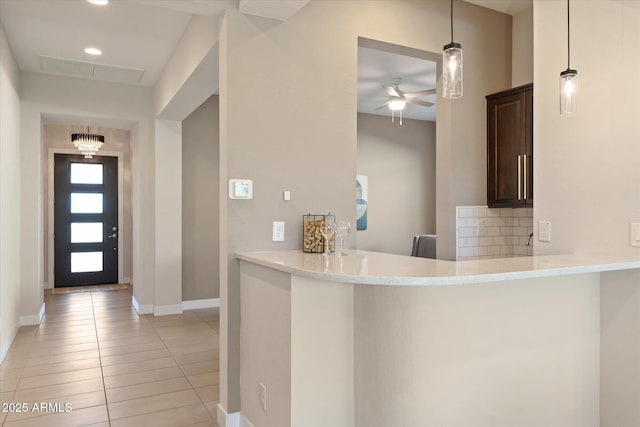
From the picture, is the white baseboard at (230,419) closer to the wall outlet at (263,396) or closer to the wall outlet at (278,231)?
the wall outlet at (263,396)

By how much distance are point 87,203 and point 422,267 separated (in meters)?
7.48

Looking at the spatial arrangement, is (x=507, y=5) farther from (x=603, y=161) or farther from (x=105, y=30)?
(x=105, y=30)

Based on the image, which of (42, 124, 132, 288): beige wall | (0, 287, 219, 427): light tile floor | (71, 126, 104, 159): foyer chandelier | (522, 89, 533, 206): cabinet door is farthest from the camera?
(42, 124, 132, 288): beige wall

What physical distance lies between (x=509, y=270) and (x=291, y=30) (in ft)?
6.34

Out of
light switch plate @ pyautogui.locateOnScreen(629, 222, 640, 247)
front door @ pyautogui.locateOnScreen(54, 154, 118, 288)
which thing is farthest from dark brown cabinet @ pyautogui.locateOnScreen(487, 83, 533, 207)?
front door @ pyautogui.locateOnScreen(54, 154, 118, 288)

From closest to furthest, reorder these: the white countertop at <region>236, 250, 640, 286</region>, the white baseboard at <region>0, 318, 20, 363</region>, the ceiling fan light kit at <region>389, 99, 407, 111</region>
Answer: the white countertop at <region>236, 250, 640, 286</region>, the white baseboard at <region>0, 318, 20, 363</region>, the ceiling fan light kit at <region>389, 99, 407, 111</region>

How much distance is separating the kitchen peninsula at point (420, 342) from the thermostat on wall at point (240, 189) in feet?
1.48

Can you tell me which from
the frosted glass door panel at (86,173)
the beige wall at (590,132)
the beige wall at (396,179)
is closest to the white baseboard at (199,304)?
the beige wall at (396,179)

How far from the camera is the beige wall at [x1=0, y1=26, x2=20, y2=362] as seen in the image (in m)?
3.84

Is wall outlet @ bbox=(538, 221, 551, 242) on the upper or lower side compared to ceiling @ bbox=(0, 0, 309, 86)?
lower

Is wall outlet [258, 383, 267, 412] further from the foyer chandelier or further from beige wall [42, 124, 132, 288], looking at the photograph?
beige wall [42, 124, 132, 288]

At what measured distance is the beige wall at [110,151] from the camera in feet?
24.2

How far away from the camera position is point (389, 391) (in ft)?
6.36

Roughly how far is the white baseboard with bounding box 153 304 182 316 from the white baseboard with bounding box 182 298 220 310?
19 cm
